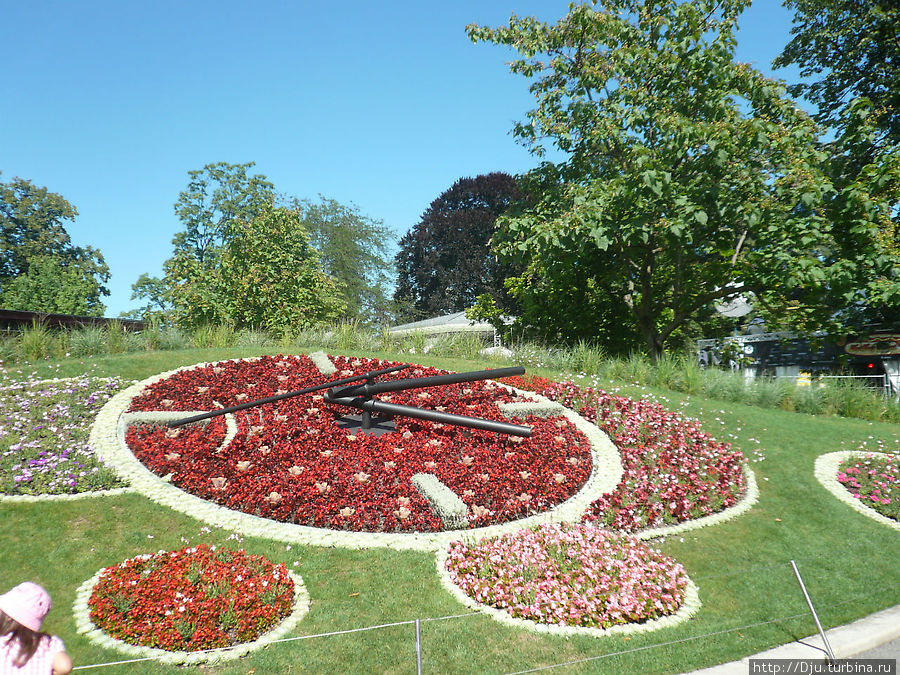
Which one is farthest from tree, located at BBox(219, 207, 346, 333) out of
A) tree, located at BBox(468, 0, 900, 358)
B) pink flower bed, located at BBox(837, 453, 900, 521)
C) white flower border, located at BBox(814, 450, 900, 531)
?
pink flower bed, located at BBox(837, 453, 900, 521)

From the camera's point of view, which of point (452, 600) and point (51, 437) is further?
point (51, 437)

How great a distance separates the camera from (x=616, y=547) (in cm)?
527

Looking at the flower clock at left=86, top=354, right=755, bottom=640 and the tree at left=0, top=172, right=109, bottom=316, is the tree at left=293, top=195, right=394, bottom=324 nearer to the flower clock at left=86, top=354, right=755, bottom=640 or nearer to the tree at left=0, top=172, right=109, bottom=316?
the tree at left=0, top=172, right=109, bottom=316

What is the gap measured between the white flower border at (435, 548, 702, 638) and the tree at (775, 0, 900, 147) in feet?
65.0

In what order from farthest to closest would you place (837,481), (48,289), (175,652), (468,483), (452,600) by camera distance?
(48,289), (837,481), (468,483), (452,600), (175,652)

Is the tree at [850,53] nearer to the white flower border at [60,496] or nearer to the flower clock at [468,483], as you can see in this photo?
the flower clock at [468,483]

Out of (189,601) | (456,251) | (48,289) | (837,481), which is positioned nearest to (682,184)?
(837,481)

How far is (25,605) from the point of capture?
225 cm

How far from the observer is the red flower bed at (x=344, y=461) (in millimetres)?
5895

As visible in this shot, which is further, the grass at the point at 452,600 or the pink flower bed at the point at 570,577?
the pink flower bed at the point at 570,577

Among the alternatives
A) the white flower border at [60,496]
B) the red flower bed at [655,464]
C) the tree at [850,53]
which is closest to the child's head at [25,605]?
the white flower border at [60,496]

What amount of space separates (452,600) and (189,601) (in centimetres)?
209

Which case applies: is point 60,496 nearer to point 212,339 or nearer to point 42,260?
point 212,339

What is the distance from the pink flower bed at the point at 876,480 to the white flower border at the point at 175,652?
7.91 meters
